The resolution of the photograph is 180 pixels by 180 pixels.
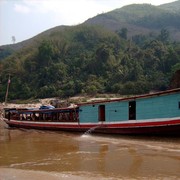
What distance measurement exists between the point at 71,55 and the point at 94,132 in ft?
175

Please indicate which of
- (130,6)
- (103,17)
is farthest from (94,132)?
(130,6)

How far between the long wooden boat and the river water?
100 cm

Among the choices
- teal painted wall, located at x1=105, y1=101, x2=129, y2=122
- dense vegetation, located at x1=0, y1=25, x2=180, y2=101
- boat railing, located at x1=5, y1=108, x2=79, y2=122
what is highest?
dense vegetation, located at x1=0, y1=25, x2=180, y2=101

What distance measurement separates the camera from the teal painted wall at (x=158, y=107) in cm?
1285

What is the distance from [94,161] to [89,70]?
48.0 meters

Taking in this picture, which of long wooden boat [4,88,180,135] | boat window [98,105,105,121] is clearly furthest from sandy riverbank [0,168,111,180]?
boat window [98,105,105,121]

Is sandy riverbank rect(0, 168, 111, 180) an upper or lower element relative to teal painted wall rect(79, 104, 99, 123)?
lower

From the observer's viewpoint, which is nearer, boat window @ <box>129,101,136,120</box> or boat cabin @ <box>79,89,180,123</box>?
boat cabin @ <box>79,89,180,123</box>

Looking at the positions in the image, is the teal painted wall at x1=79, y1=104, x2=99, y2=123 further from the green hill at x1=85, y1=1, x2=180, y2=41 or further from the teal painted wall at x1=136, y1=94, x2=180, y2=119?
the green hill at x1=85, y1=1, x2=180, y2=41

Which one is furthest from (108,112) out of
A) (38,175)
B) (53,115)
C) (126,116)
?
(38,175)

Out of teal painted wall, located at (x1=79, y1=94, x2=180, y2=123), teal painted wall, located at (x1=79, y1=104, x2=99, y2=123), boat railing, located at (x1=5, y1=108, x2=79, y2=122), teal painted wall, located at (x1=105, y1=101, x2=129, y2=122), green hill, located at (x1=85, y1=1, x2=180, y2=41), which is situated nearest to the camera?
teal painted wall, located at (x1=79, y1=94, x2=180, y2=123)

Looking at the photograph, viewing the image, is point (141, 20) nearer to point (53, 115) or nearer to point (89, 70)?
point (89, 70)

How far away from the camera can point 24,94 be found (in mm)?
53750

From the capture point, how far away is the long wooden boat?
13.0 m
